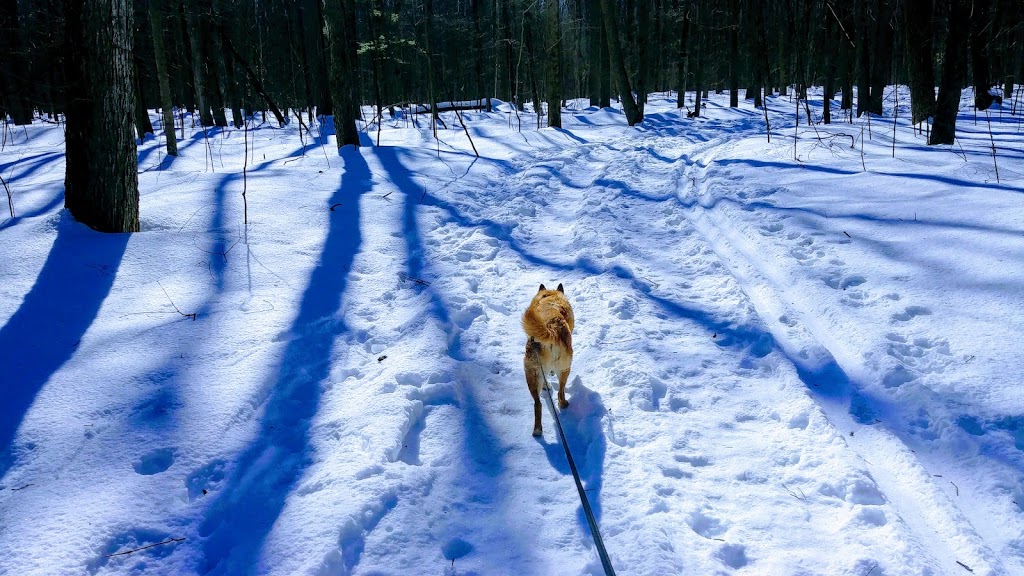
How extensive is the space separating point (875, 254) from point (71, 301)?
7646mm

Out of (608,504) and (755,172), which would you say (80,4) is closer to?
(608,504)

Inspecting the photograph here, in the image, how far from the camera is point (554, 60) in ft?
54.1

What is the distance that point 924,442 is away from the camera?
3061 mm

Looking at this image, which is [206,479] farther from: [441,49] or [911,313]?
[441,49]

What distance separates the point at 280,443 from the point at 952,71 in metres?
12.3

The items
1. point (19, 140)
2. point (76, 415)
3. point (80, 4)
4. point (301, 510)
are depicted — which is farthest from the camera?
point (19, 140)

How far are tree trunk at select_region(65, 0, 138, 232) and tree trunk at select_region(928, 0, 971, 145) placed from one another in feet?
40.7

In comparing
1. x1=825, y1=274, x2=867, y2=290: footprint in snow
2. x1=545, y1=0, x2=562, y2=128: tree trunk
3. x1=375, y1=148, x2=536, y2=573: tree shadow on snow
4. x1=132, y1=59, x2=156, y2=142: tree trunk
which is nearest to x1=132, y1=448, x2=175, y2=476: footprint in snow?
x1=375, y1=148, x2=536, y2=573: tree shadow on snow

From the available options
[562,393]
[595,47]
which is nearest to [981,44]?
[562,393]

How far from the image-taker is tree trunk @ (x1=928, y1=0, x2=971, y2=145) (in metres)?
8.84

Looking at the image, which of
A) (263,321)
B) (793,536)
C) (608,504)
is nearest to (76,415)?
(263,321)

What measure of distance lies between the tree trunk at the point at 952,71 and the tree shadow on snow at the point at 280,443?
11.1 meters

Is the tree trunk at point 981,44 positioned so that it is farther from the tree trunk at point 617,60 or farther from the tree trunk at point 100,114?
the tree trunk at point 100,114

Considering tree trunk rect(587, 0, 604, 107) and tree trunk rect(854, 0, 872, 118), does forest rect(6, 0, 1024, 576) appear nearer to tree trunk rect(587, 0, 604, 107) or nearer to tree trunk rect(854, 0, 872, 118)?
tree trunk rect(854, 0, 872, 118)
